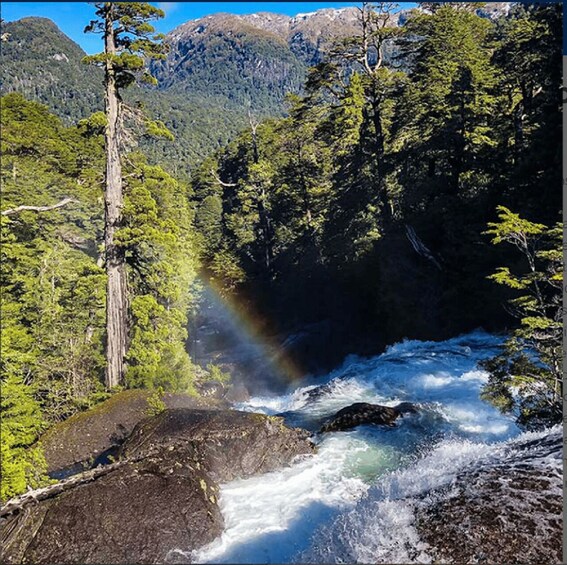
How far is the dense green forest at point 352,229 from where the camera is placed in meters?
7.99

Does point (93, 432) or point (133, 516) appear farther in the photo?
point (93, 432)

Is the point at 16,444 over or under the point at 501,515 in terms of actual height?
over

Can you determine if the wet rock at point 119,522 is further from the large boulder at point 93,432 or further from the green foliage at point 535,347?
the green foliage at point 535,347

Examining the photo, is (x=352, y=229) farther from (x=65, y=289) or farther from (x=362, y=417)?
(x=65, y=289)

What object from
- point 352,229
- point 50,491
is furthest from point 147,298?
point 352,229

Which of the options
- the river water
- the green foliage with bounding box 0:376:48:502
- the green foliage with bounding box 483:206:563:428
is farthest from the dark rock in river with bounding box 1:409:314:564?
the green foliage with bounding box 483:206:563:428

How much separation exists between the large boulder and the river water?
3.23 metres

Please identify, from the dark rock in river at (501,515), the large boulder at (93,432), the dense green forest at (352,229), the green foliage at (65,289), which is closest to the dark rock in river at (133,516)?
the dense green forest at (352,229)

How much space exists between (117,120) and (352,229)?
44.6 feet

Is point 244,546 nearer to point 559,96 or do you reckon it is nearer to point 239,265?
point 559,96

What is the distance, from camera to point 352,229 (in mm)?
22000

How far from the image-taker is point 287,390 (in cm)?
1997

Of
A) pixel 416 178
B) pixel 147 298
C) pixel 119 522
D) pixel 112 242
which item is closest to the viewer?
pixel 119 522

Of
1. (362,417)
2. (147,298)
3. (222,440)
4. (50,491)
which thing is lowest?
(362,417)
